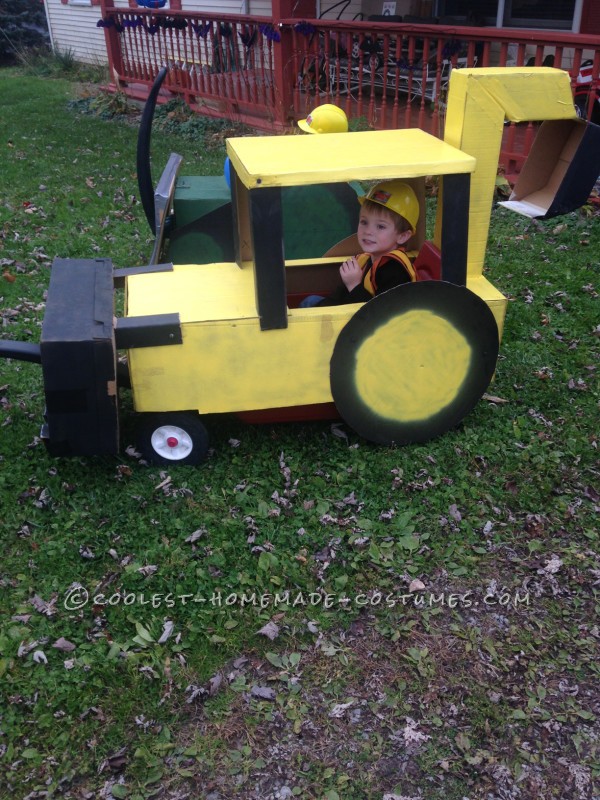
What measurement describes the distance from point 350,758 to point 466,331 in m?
1.95

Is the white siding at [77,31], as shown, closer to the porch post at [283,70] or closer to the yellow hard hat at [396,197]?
the porch post at [283,70]

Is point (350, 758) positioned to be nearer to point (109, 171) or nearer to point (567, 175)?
point (567, 175)

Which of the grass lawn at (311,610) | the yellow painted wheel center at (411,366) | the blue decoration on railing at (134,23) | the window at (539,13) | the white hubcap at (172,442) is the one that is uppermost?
the window at (539,13)

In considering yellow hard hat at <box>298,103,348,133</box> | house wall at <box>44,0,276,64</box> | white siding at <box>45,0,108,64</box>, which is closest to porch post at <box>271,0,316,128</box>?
yellow hard hat at <box>298,103,348,133</box>

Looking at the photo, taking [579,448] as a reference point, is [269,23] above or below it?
above

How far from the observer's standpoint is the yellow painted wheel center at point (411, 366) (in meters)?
3.54

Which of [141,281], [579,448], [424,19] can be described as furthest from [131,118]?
[579,448]

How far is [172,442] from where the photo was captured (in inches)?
147

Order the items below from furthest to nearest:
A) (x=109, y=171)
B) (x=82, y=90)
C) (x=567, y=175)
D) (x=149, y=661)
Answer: (x=82, y=90)
(x=109, y=171)
(x=567, y=175)
(x=149, y=661)

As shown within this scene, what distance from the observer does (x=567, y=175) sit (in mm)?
3475

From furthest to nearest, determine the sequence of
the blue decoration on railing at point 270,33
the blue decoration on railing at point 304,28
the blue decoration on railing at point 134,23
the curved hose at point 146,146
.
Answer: the blue decoration on railing at point 134,23
the blue decoration on railing at point 270,33
the blue decoration on railing at point 304,28
the curved hose at point 146,146

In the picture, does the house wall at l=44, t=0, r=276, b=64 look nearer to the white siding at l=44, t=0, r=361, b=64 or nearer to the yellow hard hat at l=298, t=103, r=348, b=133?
the white siding at l=44, t=0, r=361, b=64

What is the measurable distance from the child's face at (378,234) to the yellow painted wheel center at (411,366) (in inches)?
19.0

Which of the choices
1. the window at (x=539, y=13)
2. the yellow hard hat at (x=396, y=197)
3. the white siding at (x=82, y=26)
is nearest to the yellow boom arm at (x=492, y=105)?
the yellow hard hat at (x=396, y=197)
